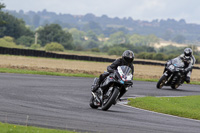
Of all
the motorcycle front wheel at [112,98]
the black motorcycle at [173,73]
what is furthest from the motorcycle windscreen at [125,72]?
the black motorcycle at [173,73]

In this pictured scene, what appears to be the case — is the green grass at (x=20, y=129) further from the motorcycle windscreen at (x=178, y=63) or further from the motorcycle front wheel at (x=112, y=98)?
the motorcycle windscreen at (x=178, y=63)

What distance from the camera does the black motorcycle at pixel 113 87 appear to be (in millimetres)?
12586

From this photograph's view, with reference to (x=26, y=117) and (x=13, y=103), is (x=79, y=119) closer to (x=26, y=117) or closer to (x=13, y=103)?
(x=26, y=117)

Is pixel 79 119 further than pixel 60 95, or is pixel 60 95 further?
pixel 60 95

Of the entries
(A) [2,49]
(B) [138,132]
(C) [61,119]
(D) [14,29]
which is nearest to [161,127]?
(B) [138,132]

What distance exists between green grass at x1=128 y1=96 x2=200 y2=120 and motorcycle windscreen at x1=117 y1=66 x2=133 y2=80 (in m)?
2.31

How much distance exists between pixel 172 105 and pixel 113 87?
3.65m

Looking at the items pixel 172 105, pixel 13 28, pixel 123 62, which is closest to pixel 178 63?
pixel 172 105

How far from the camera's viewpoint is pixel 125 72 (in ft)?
41.5

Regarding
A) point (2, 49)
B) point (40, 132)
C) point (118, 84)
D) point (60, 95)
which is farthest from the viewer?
point (2, 49)

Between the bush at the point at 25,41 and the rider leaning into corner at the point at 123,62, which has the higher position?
the rider leaning into corner at the point at 123,62

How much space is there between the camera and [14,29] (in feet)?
447

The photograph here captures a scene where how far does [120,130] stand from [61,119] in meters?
1.47

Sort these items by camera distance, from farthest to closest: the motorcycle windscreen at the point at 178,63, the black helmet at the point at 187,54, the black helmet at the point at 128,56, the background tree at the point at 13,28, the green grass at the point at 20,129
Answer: the background tree at the point at 13,28
the motorcycle windscreen at the point at 178,63
the black helmet at the point at 187,54
the black helmet at the point at 128,56
the green grass at the point at 20,129
